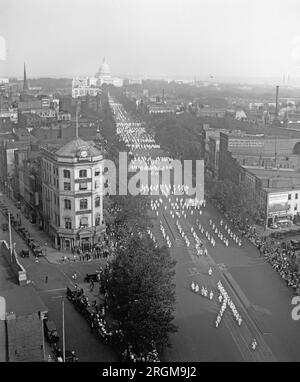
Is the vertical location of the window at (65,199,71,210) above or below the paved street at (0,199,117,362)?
above

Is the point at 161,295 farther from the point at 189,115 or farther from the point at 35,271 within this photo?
the point at 189,115

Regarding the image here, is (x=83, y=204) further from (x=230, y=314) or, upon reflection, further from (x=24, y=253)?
(x=230, y=314)

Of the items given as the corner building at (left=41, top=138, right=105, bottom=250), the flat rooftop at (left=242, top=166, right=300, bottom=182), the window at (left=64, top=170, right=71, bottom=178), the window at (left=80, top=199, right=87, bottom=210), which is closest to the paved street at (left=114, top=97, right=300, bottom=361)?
the corner building at (left=41, top=138, right=105, bottom=250)

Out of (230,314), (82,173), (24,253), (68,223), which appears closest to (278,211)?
(82,173)

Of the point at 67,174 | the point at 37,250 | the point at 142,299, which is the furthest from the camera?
the point at 67,174

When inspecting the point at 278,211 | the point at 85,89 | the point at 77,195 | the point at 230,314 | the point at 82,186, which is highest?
the point at 85,89

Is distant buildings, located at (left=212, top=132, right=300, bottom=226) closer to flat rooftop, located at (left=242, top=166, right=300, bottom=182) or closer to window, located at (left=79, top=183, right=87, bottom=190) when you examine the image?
flat rooftop, located at (left=242, top=166, right=300, bottom=182)
